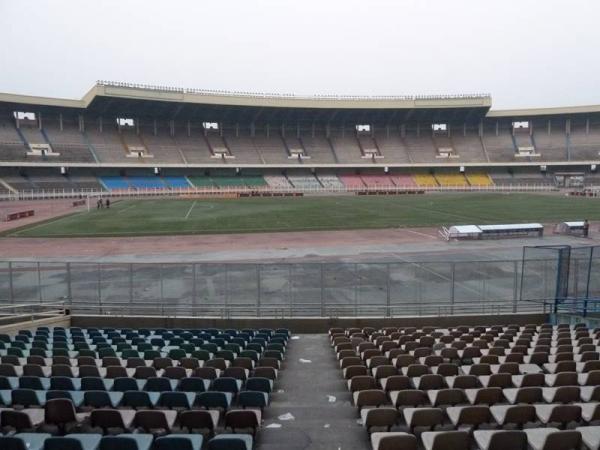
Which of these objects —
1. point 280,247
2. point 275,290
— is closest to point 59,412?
point 275,290

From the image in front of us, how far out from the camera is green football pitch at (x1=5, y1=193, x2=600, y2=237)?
136 ft

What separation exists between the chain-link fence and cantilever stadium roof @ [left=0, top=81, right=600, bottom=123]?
67.5 meters

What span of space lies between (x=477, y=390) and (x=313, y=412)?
2.60 m

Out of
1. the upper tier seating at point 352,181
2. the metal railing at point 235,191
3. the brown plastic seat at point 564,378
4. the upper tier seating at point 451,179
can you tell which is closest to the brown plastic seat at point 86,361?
the brown plastic seat at point 564,378

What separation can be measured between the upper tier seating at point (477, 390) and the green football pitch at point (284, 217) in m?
29.7

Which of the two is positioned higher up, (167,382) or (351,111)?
(351,111)

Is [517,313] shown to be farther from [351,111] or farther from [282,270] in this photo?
[351,111]

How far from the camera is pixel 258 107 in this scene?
9631cm

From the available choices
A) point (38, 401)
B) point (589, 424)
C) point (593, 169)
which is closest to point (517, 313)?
point (589, 424)

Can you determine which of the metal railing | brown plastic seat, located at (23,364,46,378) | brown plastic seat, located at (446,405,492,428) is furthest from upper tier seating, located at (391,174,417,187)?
brown plastic seat, located at (446,405,492,428)

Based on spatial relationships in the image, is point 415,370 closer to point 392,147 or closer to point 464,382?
point 464,382

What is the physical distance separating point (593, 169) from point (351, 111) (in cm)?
5168

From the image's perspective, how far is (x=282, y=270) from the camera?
24734 millimetres

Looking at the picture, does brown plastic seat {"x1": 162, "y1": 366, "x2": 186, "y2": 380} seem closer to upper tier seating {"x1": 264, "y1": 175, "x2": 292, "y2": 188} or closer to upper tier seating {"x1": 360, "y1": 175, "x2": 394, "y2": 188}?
upper tier seating {"x1": 264, "y1": 175, "x2": 292, "y2": 188}
